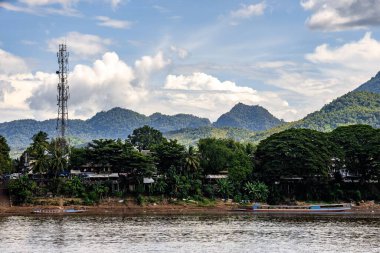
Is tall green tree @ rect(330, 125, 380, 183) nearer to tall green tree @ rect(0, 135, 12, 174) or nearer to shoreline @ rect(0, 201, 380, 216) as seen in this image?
shoreline @ rect(0, 201, 380, 216)

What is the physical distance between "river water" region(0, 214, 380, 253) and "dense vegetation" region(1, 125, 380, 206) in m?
20.6

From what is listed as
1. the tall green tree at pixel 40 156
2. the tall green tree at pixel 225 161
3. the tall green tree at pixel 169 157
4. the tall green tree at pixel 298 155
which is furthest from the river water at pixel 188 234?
the tall green tree at pixel 169 157

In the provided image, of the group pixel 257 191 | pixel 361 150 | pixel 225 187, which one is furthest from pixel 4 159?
pixel 361 150

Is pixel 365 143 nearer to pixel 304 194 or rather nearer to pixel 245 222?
pixel 304 194

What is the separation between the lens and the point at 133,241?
249 ft

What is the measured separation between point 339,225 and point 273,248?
3087 cm

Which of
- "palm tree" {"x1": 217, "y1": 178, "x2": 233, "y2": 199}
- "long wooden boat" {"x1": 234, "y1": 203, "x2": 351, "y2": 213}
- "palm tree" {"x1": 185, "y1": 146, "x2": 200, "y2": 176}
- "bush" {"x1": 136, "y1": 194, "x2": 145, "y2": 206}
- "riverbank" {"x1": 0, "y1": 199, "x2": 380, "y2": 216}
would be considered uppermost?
"palm tree" {"x1": 185, "y1": 146, "x2": 200, "y2": 176}

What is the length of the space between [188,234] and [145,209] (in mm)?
43575

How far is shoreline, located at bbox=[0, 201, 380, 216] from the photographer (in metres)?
119

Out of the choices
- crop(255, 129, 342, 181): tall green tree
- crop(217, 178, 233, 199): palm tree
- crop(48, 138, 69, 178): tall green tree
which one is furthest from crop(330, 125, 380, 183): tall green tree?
crop(48, 138, 69, 178): tall green tree

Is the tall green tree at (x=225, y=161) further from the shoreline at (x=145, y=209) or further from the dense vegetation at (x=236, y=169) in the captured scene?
the shoreline at (x=145, y=209)

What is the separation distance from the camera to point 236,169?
139250 mm

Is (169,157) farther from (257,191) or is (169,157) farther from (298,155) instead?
(298,155)

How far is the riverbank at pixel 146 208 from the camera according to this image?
393 feet
